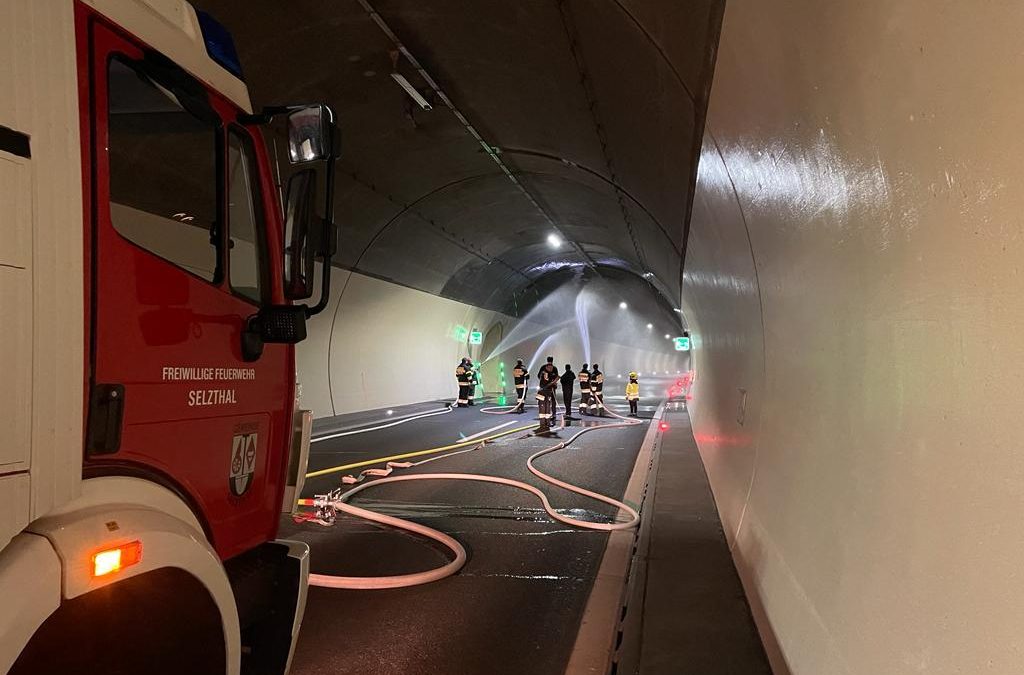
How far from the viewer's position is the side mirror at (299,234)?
2.88 metres

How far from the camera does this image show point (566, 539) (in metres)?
6.27

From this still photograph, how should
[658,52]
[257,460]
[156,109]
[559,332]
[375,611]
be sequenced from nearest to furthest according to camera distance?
1. [156,109]
2. [257,460]
3. [375,611]
4. [658,52]
5. [559,332]

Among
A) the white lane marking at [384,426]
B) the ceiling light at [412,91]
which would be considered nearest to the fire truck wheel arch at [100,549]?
the ceiling light at [412,91]

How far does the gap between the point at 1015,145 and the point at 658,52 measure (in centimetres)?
467

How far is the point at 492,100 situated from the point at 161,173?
7.91 meters

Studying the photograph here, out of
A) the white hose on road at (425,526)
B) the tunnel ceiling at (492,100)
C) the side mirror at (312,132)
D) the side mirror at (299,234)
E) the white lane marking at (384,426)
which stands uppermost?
the tunnel ceiling at (492,100)

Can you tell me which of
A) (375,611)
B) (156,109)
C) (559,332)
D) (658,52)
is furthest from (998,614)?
(559,332)

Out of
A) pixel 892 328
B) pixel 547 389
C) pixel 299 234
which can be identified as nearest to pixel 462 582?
pixel 299 234

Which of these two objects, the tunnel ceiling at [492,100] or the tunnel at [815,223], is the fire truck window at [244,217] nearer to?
the tunnel at [815,223]

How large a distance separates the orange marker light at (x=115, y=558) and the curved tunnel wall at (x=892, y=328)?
223 cm

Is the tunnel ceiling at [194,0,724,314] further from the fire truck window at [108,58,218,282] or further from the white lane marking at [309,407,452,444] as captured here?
the white lane marking at [309,407,452,444]

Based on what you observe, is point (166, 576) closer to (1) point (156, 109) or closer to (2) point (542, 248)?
(1) point (156, 109)

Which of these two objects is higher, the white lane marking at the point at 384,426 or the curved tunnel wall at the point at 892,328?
the curved tunnel wall at the point at 892,328

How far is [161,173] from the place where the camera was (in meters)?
2.44
